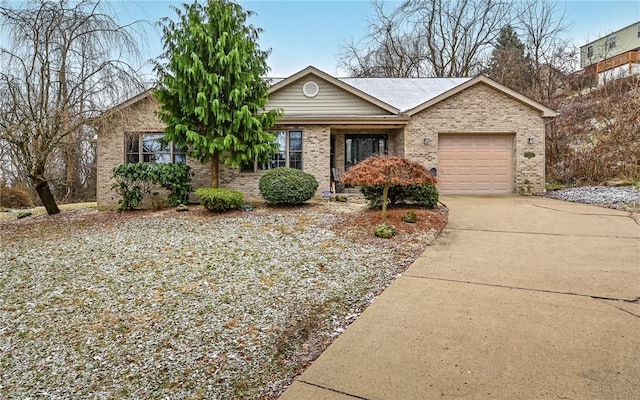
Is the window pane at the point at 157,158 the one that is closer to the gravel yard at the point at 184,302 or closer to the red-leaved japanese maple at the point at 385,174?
the gravel yard at the point at 184,302

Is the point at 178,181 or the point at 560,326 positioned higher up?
the point at 178,181

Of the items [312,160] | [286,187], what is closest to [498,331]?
[286,187]

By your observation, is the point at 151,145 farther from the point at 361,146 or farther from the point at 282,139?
the point at 361,146

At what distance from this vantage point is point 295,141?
12375mm

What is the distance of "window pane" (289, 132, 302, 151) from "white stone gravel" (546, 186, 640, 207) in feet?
28.4

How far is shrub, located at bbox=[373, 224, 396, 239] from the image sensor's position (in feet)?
22.1

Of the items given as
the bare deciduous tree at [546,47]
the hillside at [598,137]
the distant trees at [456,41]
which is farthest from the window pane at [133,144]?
the distant trees at [456,41]

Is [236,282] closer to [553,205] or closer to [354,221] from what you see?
[354,221]

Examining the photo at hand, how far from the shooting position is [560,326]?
3369 mm

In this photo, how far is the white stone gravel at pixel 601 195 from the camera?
9.95 meters

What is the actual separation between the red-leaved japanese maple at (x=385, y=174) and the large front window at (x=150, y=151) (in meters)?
7.01

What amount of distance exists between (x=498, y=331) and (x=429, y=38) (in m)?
25.7

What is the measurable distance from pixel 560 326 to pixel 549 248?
119 inches

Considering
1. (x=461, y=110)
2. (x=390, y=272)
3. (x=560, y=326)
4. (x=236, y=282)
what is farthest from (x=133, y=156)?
(x=560, y=326)
